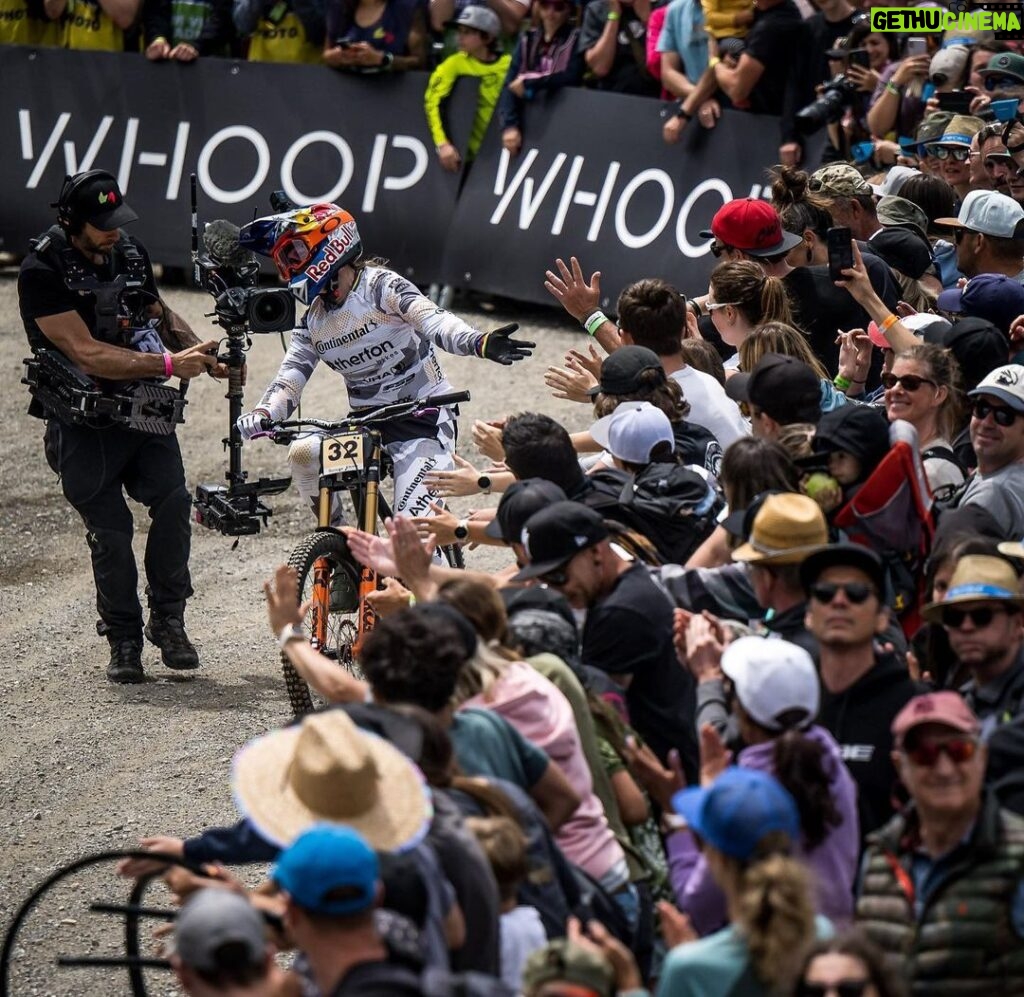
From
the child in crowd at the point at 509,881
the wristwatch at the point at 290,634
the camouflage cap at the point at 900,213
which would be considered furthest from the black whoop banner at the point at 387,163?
the child in crowd at the point at 509,881

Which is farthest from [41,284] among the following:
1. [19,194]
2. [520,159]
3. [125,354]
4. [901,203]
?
[19,194]

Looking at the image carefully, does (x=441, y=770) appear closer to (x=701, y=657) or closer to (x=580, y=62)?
(x=701, y=657)

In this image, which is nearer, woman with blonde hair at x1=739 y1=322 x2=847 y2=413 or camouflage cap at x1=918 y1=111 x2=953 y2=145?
woman with blonde hair at x1=739 y1=322 x2=847 y2=413

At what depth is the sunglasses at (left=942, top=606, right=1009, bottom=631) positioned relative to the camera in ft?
15.8

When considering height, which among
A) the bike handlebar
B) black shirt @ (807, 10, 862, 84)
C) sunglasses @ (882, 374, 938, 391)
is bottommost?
the bike handlebar

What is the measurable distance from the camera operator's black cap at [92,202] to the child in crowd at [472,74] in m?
6.39

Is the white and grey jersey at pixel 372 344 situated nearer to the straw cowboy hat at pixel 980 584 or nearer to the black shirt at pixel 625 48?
the straw cowboy hat at pixel 980 584

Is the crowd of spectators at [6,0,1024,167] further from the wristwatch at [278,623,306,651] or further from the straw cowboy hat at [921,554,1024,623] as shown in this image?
the wristwatch at [278,623,306,651]

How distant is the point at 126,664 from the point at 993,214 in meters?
4.63

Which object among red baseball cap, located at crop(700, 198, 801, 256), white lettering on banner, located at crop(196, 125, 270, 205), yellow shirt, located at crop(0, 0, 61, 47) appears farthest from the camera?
yellow shirt, located at crop(0, 0, 61, 47)

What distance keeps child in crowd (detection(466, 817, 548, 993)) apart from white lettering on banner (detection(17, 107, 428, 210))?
1096 centimetres

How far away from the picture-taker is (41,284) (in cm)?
884

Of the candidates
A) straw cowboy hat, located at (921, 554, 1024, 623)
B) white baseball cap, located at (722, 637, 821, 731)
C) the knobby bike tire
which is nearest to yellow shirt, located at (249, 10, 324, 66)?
the knobby bike tire

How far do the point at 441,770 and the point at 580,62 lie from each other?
11.1 meters
